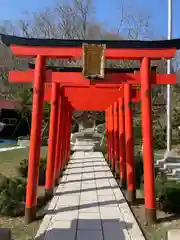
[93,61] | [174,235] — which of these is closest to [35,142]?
[93,61]

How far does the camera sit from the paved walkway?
545 cm

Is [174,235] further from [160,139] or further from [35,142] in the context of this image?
[160,139]

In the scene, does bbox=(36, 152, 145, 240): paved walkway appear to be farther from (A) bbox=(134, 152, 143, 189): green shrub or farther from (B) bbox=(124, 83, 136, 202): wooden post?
(A) bbox=(134, 152, 143, 189): green shrub

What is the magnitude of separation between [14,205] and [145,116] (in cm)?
313

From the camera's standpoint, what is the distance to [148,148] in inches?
263

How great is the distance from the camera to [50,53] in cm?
686

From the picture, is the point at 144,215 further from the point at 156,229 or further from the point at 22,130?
the point at 22,130

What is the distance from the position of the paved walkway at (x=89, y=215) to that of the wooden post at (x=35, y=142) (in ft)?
1.28

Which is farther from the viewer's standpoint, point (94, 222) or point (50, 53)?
point (50, 53)

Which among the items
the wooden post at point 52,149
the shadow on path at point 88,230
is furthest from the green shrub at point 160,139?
the shadow on path at point 88,230

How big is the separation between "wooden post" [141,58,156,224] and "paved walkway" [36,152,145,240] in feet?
1.28

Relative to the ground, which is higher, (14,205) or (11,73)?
(11,73)

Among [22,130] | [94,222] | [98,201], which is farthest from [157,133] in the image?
[94,222]

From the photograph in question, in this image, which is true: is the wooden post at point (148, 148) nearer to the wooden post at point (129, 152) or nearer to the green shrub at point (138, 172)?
the wooden post at point (129, 152)
